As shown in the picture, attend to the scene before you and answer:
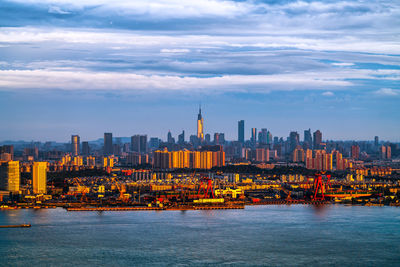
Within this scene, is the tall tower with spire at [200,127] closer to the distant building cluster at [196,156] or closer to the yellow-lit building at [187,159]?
the distant building cluster at [196,156]

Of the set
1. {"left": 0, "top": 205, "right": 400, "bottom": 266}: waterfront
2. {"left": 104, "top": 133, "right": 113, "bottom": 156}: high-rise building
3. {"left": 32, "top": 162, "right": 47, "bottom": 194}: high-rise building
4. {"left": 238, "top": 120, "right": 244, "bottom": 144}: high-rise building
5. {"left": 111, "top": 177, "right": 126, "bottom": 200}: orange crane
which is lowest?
{"left": 0, "top": 205, "right": 400, "bottom": 266}: waterfront

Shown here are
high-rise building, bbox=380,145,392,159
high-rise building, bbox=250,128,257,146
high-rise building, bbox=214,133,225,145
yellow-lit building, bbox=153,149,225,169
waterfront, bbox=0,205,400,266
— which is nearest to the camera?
waterfront, bbox=0,205,400,266

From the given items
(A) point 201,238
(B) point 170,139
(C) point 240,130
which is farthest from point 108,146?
(A) point 201,238

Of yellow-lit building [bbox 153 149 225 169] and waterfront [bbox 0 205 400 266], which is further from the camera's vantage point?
yellow-lit building [bbox 153 149 225 169]

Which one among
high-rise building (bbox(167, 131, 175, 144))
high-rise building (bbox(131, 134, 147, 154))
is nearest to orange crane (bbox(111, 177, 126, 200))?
high-rise building (bbox(131, 134, 147, 154))

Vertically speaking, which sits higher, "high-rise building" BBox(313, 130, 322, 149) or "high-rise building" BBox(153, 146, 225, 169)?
"high-rise building" BBox(313, 130, 322, 149)

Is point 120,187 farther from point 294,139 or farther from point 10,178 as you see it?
point 294,139

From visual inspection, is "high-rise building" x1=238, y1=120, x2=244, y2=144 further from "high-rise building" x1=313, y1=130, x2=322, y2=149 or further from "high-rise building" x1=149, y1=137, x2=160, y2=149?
"high-rise building" x1=313, y1=130, x2=322, y2=149

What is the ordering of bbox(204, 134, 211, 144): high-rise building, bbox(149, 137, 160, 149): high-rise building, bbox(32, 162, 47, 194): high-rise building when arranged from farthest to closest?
bbox(149, 137, 160, 149): high-rise building < bbox(204, 134, 211, 144): high-rise building < bbox(32, 162, 47, 194): high-rise building

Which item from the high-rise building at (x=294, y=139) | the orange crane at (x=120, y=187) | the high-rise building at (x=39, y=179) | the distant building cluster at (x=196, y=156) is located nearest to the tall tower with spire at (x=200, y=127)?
the distant building cluster at (x=196, y=156)
